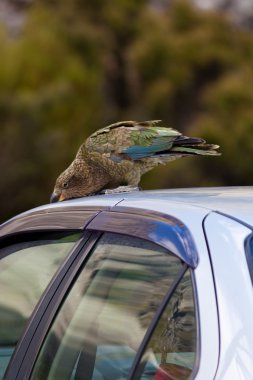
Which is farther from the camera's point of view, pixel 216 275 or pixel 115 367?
pixel 115 367

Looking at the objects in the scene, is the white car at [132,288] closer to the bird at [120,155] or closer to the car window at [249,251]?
the car window at [249,251]

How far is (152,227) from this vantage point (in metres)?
2.49

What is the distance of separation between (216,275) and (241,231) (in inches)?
5.2

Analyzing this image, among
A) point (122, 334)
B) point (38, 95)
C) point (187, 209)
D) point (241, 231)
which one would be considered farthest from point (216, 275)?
point (38, 95)

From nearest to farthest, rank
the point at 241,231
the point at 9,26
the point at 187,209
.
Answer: the point at 241,231 < the point at 187,209 < the point at 9,26

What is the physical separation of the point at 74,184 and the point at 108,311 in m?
1.78

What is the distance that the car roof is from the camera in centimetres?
239

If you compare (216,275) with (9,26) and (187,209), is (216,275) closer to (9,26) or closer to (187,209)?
(187,209)

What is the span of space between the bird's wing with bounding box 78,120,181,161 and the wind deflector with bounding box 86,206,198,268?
56.2 inches

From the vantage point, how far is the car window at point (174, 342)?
226cm

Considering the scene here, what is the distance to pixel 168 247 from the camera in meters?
2.39

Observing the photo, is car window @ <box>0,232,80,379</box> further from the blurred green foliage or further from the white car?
the blurred green foliage

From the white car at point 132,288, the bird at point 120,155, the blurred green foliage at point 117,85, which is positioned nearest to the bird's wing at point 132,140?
the bird at point 120,155

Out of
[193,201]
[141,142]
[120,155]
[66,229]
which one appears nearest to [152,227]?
[193,201]
